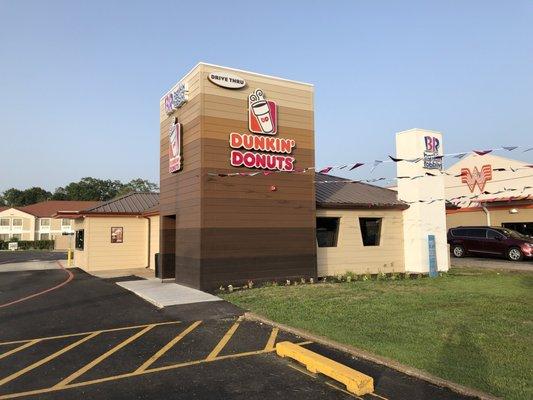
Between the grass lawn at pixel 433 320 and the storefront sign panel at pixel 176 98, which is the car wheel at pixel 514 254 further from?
the storefront sign panel at pixel 176 98

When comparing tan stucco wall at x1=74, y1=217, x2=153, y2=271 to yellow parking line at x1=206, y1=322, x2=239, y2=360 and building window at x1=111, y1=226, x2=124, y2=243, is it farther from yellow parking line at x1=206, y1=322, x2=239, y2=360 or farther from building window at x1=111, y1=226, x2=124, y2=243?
yellow parking line at x1=206, y1=322, x2=239, y2=360

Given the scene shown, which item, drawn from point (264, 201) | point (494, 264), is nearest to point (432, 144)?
point (494, 264)

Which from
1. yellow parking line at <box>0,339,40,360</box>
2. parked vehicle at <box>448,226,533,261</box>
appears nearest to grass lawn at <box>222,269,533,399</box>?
yellow parking line at <box>0,339,40,360</box>

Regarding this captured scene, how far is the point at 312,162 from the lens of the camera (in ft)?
53.7

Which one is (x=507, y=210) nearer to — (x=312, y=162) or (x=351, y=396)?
(x=312, y=162)

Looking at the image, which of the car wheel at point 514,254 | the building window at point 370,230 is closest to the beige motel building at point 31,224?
the building window at point 370,230

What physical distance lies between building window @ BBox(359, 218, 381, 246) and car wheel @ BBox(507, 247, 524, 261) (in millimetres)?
9320

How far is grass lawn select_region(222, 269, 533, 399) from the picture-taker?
240 inches

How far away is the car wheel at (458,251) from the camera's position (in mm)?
26359

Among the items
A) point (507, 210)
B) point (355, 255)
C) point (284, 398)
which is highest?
point (507, 210)

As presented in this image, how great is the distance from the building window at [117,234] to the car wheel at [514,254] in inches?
807

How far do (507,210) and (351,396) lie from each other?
1106 inches

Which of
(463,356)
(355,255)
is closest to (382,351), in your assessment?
(463,356)

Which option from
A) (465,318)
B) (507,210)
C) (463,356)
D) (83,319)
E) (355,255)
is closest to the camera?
(463,356)
